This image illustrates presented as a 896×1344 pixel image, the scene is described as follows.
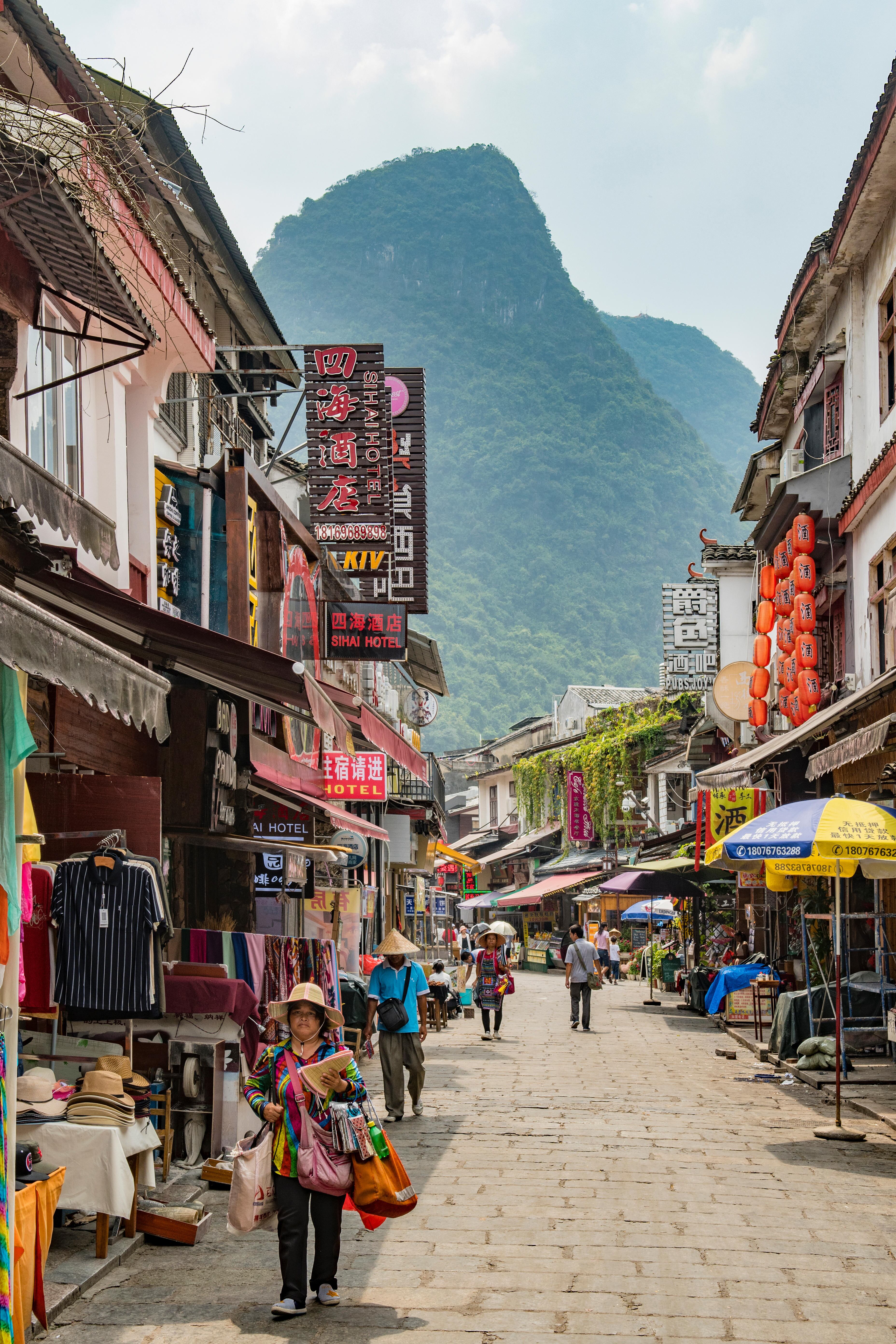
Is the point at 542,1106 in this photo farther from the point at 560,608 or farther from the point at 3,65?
the point at 560,608

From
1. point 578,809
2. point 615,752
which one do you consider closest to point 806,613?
point 615,752

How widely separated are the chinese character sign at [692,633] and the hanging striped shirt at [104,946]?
23748 mm

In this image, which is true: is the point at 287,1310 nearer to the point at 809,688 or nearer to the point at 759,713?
the point at 809,688

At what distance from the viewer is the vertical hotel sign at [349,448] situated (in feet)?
50.9

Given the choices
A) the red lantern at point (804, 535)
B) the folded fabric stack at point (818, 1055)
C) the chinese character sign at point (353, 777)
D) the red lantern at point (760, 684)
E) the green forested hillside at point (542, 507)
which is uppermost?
the green forested hillside at point (542, 507)

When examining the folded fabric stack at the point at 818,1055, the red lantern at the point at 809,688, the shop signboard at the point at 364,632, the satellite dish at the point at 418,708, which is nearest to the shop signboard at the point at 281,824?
the shop signboard at the point at 364,632

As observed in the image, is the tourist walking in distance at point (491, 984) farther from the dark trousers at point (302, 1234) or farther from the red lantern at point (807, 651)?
the dark trousers at point (302, 1234)

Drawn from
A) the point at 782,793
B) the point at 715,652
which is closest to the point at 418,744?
the point at 715,652

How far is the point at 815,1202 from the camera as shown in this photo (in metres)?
8.16

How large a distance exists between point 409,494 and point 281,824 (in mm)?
6403

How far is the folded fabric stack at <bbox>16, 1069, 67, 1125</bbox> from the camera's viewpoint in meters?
6.62

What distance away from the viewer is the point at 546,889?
139 ft

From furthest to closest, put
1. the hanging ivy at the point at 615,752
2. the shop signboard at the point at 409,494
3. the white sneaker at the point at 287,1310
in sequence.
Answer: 1. the hanging ivy at the point at 615,752
2. the shop signboard at the point at 409,494
3. the white sneaker at the point at 287,1310

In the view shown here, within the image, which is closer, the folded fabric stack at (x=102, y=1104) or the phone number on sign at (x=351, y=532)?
the folded fabric stack at (x=102, y=1104)
